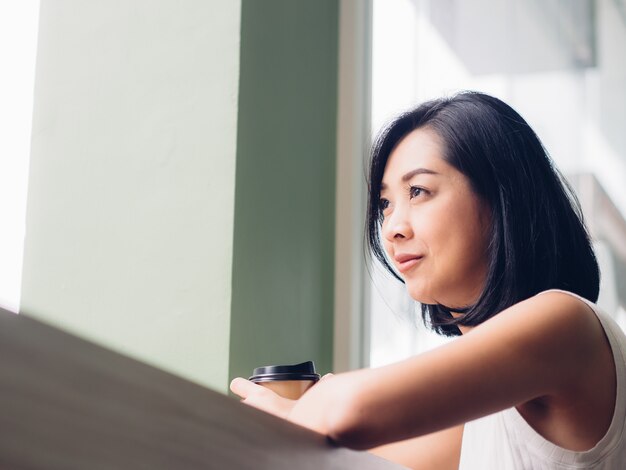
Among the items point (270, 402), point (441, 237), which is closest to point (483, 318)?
point (441, 237)

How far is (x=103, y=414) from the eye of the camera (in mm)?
250

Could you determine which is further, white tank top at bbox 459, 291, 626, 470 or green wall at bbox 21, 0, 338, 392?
green wall at bbox 21, 0, 338, 392

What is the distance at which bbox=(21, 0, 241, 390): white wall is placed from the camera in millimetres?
1620

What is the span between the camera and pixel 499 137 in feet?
3.34

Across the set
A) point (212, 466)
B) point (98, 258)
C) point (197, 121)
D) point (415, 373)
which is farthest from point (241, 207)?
point (212, 466)

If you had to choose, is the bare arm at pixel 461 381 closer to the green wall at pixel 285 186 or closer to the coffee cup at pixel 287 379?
the coffee cup at pixel 287 379

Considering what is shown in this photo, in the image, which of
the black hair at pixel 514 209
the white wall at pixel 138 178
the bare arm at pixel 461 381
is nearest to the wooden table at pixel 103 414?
the bare arm at pixel 461 381

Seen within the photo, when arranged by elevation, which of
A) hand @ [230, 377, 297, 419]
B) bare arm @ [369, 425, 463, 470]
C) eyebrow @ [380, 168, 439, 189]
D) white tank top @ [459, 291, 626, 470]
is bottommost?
bare arm @ [369, 425, 463, 470]

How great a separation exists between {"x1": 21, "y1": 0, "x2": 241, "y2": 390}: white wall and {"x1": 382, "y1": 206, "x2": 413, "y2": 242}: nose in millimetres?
620

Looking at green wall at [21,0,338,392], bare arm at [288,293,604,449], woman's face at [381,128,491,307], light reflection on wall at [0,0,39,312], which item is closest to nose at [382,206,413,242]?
woman's face at [381,128,491,307]

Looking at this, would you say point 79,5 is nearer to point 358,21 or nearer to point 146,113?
point 146,113

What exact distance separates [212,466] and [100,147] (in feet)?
4.91

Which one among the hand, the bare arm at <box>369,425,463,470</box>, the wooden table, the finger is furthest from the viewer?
the bare arm at <box>369,425,463,470</box>

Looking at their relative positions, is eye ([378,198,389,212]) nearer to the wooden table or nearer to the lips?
the lips
